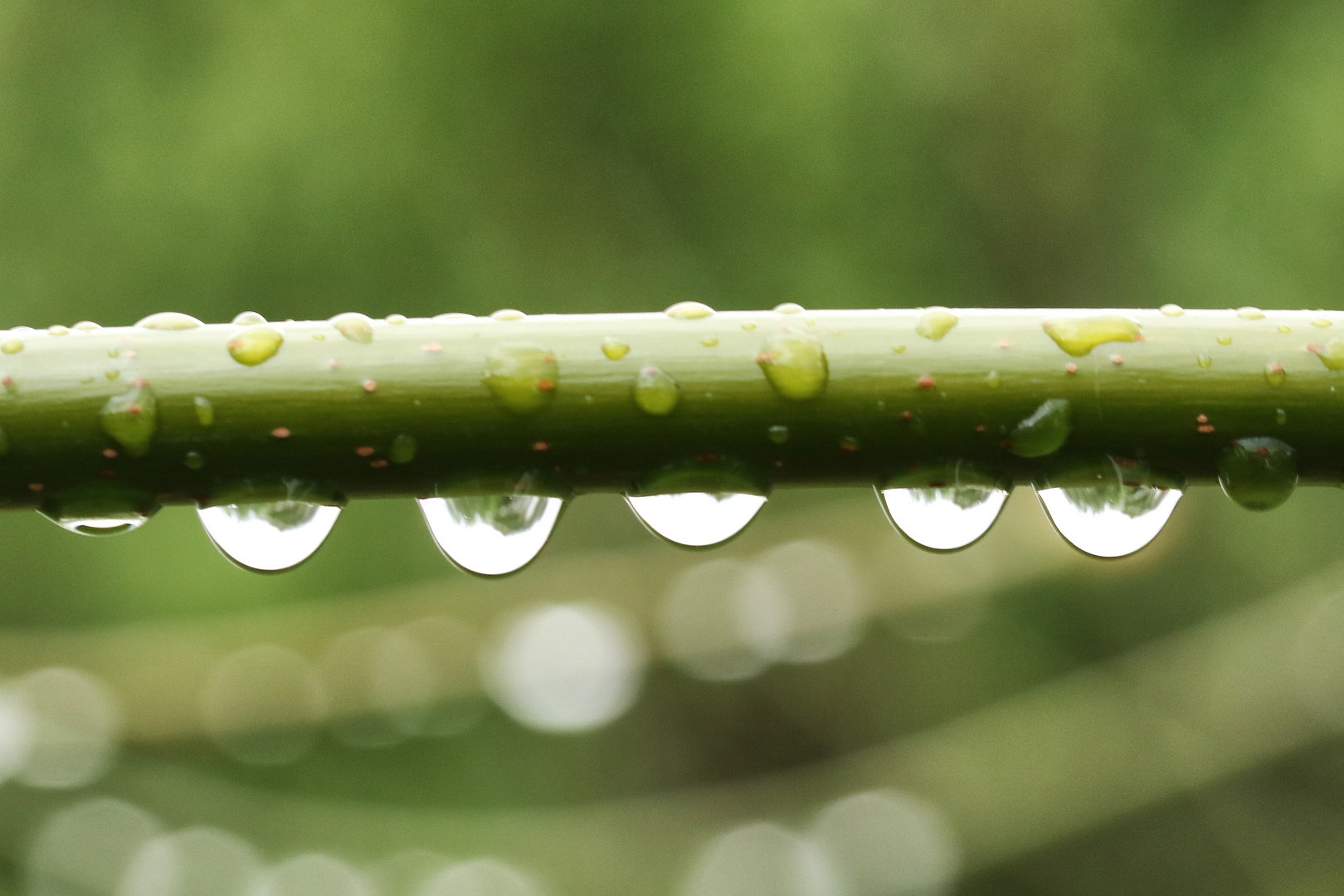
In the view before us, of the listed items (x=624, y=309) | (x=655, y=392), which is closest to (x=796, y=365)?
(x=655, y=392)


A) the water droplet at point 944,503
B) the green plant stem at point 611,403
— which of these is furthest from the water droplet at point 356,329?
the water droplet at point 944,503

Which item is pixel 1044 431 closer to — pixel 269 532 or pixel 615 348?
pixel 615 348

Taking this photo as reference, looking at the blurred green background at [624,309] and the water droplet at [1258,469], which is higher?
the blurred green background at [624,309]

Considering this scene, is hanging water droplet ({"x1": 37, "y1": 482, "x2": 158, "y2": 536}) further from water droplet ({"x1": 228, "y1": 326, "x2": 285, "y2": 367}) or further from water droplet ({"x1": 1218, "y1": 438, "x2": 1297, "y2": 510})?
water droplet ({"x1": 1218, "y1": 438, "x2": 1297, "y2": 510})

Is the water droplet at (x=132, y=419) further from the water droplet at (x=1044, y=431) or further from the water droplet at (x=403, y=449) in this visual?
the water droplet at (x=1044, y=431)

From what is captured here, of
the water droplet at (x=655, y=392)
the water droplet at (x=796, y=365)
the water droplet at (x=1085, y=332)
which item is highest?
the water droplet at (x=1085, y=332)

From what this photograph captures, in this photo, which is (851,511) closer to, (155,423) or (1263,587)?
(1263,587)

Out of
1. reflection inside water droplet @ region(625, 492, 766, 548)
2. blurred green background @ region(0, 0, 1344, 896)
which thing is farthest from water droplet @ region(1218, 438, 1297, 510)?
blurred green background @ region(0, 0, 1344, 896)
